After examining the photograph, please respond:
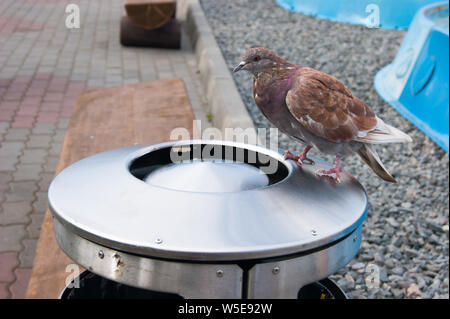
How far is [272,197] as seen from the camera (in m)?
1.20

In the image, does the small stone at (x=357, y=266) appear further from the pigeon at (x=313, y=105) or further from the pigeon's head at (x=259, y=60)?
the pigeon's head at (x=259, y=60)

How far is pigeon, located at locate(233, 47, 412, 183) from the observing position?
1.30 m

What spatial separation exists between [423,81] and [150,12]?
3519 mm

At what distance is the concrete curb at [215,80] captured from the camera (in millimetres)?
3943

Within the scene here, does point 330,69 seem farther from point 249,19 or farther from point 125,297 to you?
point 125,297

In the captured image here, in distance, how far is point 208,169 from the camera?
1.39 meters

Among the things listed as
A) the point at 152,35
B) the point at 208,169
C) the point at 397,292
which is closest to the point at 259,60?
the point at 208,169

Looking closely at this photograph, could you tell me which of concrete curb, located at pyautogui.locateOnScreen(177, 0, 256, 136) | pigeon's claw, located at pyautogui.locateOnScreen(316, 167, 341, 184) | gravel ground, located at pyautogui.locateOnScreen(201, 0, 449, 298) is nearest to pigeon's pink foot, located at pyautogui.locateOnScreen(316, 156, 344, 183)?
pigeon's claw, located at pyautogui.locateOnScreen(316, 167, 341, 184)

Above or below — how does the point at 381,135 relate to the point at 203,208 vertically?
above

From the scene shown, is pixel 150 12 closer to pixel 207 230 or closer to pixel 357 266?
pixel 357 266

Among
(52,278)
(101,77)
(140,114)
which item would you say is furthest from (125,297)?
(101,77)

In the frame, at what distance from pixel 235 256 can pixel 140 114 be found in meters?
2.61

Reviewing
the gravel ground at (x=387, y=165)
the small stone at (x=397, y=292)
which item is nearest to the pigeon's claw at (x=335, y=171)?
the gravel ground at (x=387, y=165)

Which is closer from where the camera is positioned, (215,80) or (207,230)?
(207,230)
